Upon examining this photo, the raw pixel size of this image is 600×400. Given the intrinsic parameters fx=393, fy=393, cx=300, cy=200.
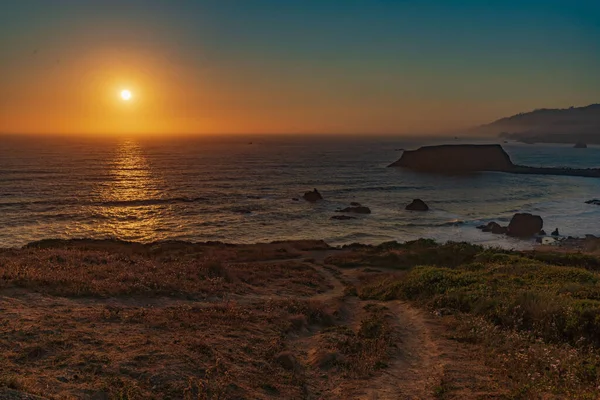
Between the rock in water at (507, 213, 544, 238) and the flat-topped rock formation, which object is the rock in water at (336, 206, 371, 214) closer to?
the rock in water at (507, 213, 544, 238)

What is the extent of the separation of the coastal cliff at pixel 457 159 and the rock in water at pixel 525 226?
8385 cm

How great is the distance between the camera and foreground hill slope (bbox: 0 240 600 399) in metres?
9.90

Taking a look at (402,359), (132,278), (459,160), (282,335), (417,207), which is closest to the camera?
(402,359)

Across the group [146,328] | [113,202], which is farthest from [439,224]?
[113,202]

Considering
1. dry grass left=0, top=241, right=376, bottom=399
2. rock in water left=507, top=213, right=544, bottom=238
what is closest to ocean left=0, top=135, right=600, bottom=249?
rock in water left=507, top=213, right=544, bottom=238

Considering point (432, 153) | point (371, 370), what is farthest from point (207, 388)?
point (432, 153)

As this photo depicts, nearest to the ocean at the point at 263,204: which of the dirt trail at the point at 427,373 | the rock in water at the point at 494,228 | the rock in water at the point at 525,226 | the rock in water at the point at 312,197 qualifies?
the rock in water at the point at 312,197

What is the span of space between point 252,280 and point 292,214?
42093 mm

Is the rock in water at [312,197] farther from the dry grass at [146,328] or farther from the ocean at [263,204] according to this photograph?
the dry grass at [146,328]

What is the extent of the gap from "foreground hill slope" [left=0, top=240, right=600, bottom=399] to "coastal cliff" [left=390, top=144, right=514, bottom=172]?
4887 inches

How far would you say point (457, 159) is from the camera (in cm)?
14150

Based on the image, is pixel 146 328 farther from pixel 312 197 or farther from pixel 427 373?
pixel 312 197

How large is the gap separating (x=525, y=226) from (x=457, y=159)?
297 ft

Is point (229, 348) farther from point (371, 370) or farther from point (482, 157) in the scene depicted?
point (482, 157)
